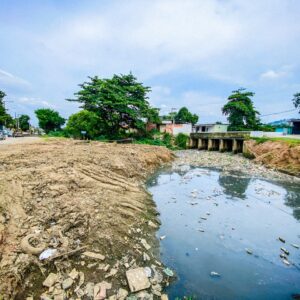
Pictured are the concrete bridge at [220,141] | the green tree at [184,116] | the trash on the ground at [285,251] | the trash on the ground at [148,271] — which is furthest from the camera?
the green tree at [184,116]

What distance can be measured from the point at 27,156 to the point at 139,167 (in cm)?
699

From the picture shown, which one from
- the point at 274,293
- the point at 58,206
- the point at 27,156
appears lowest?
the point at 274,293

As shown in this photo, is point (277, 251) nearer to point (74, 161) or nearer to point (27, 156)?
point (74, 161)

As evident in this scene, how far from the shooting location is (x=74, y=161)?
11445 mm

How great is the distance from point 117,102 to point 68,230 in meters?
22.8

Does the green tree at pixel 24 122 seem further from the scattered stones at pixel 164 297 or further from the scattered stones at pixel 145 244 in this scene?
the scattered stones at pixel 164 297

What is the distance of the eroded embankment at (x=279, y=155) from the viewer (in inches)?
744

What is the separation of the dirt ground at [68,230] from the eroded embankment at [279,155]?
50.0 ft

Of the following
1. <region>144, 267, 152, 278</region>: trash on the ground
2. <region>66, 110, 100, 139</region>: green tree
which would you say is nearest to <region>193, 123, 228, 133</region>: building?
<region>66, 110, 100, 139</region>: green tree

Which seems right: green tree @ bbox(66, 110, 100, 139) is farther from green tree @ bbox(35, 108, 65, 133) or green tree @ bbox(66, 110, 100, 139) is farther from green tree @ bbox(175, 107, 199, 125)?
green tree @ bbox(175, 107, 199, 125)

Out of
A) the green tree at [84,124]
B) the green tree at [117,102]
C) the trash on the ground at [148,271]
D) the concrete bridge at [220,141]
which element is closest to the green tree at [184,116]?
the concrete bridge at [220,141]

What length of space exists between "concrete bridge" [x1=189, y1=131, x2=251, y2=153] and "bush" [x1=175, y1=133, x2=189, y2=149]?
Answer: 1591mm

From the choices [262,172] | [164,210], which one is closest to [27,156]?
[164,210]

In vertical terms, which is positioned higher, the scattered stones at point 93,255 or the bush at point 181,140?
the bush at point 181,140
